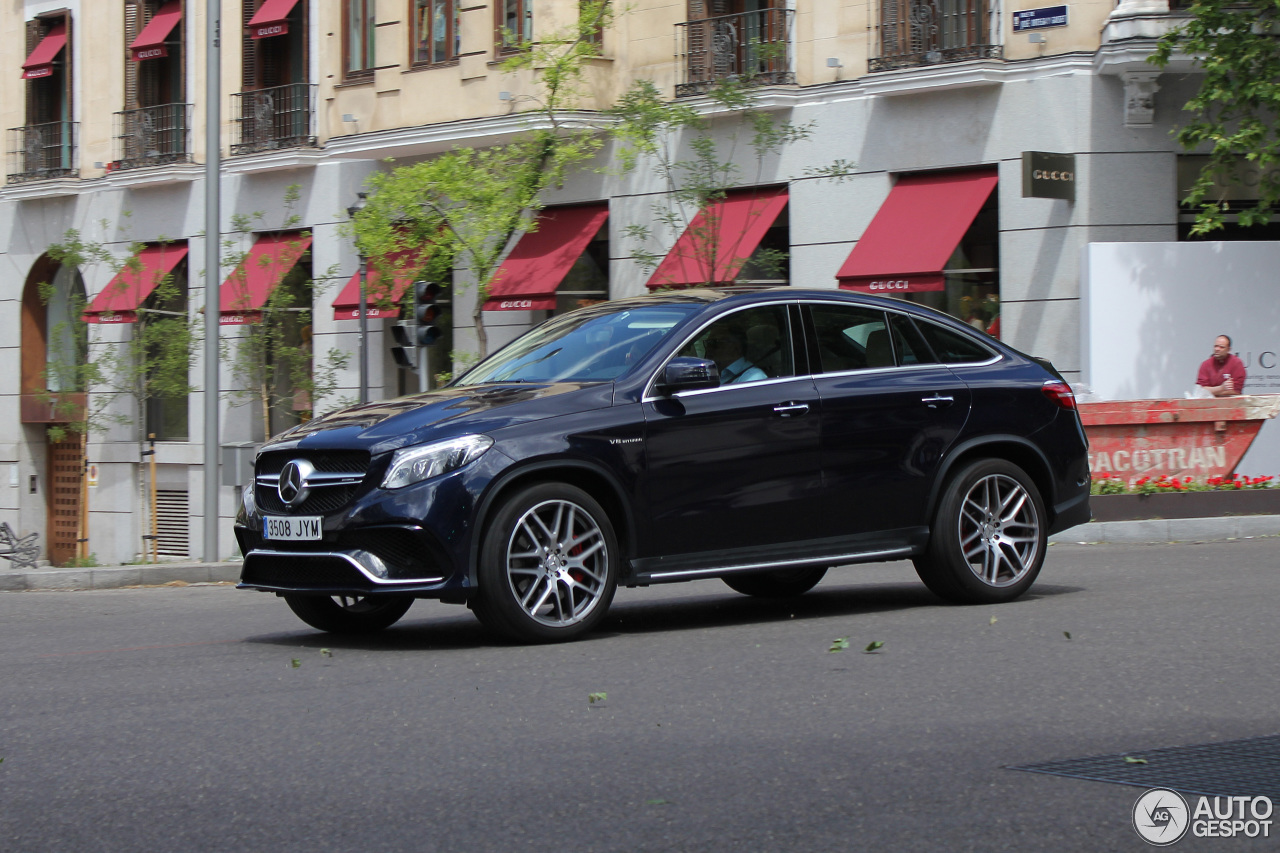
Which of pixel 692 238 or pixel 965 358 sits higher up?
pixel 692 238

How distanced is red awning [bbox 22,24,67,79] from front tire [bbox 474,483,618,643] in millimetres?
26601

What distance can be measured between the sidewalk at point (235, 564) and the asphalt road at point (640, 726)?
5605 mm

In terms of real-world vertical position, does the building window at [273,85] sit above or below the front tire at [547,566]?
above

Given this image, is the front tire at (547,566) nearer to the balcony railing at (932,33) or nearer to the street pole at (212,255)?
the street pole at (212,255)

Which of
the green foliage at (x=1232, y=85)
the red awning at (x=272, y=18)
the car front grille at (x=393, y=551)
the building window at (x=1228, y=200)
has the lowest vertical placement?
the car front grille at (x=393, y=551)

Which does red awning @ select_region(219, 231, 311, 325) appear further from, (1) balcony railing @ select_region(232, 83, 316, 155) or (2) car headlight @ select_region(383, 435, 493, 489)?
(2) car headlight @ select_region(383, 435, 493, 489)

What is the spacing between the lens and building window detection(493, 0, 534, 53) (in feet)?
79.0

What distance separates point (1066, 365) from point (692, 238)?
5.11 meters

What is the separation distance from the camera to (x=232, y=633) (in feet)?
30.3

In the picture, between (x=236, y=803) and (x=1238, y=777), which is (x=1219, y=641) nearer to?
(x=1238, y=777)

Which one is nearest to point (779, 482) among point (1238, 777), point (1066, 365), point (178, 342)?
point (1238, 777)

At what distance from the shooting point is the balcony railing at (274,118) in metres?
27.9

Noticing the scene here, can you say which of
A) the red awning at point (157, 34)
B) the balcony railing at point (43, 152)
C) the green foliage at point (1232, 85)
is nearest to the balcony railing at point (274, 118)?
the red awning at point (157, 34)

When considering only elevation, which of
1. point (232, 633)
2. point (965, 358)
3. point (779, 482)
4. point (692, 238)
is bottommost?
point (232, 633)
